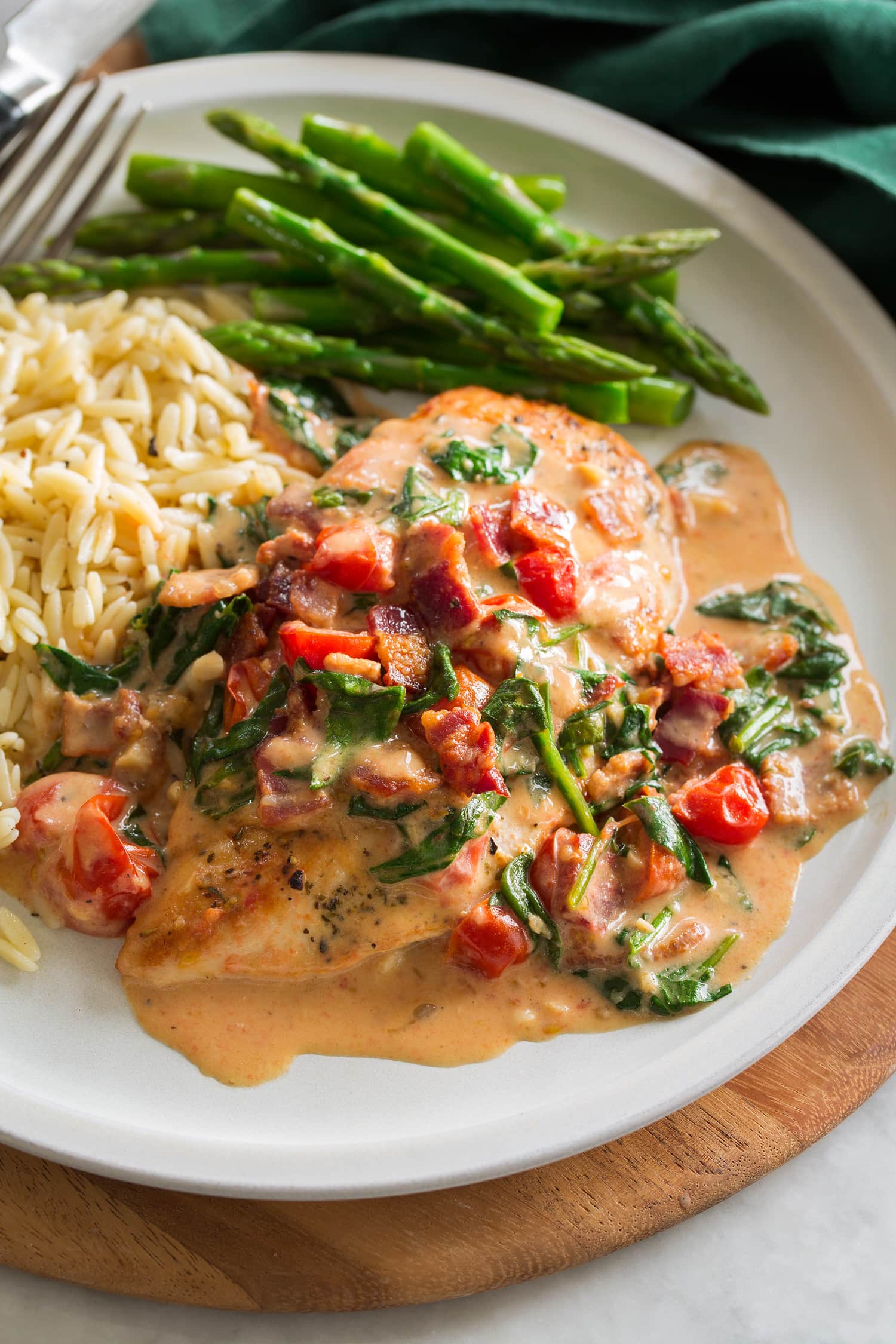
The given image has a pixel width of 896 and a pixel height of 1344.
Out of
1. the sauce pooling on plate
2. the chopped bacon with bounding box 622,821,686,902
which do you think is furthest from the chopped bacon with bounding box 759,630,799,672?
the chopped bacon with bounding box 622,821,686,902

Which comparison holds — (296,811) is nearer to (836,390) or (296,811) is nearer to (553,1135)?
(553,1135)

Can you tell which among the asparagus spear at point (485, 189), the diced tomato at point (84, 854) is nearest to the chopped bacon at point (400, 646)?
the diced tomato at point (84, 854)

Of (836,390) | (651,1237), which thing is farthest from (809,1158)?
(836,390)

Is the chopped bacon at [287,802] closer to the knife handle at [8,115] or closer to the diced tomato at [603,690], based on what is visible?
the diced tomato at [603,690]

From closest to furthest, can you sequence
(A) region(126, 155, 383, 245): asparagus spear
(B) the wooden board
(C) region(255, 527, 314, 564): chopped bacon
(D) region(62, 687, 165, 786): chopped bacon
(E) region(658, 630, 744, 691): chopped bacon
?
(B) the wooden board < (D) region(62, 687, 165, 786): chopped bacon < (C) region(255, 527, 314, 564): chopped bacon < (E) region(658, 630, 744, 691): chopped bacon < (A) region(126, 155, 383, 245): asparagus spear

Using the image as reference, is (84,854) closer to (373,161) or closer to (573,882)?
(573,882)

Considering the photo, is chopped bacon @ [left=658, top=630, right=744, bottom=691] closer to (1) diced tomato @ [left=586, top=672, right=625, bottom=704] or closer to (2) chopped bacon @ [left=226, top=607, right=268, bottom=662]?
(1) diced tomato @ [left=586, top=672, right=625, bottom=704]
